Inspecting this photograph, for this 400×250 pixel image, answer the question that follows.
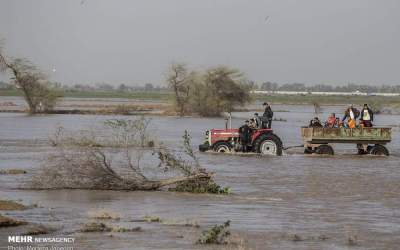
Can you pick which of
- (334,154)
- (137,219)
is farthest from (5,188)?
(334,154)

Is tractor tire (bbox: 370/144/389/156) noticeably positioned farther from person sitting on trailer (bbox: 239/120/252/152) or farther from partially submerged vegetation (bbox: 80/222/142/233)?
partially submerged vegetation (bbox: 80/222/142/233)

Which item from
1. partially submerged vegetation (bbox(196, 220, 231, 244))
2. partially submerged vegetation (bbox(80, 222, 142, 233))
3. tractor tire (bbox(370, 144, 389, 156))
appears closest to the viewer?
partially submerged vegetation (bbox(196, 220, 231, 244))

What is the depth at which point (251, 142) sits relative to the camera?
97.7ft

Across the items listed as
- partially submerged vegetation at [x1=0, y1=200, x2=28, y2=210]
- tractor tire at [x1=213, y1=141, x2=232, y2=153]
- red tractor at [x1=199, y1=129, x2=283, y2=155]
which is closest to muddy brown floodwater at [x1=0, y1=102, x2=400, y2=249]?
partially submerged vegetation at [x1=0, y1=200, x2=28, y2=210]

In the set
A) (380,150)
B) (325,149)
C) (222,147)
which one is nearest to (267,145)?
(222,147)

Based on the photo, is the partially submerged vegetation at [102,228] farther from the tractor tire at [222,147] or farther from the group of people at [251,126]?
the tractor tire at [222,147]

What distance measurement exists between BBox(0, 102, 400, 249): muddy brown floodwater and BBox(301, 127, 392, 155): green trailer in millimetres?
2078

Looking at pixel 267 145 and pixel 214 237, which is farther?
pixel 267 145

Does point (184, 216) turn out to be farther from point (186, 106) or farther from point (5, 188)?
point (186, 106)

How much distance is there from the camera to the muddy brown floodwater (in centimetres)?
1352

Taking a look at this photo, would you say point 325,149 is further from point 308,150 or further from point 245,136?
point 245,136

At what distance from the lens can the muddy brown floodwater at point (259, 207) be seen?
13.5 metres

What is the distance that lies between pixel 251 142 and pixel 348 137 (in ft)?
11.8

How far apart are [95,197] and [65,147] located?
1953 millimetres
